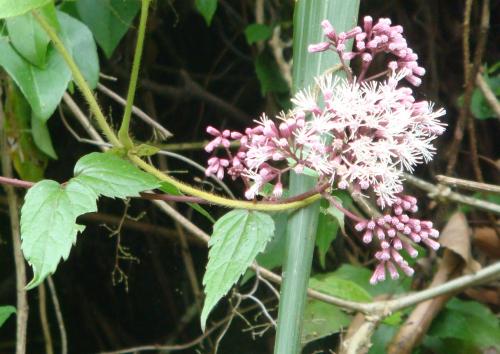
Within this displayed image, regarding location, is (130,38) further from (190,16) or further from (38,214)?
(38,214)

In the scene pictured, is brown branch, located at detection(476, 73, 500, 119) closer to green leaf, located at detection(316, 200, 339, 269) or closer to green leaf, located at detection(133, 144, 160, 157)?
green leaf, located at detection(316, 200, 339, 269)

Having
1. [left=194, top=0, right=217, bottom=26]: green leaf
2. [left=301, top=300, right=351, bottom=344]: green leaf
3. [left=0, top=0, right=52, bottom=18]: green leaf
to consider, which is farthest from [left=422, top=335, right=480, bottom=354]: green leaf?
[left=0, top=0, right=52, bottom=18]: green leaf

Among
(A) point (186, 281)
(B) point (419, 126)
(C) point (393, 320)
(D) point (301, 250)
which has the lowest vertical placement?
(A) point (186, 281)

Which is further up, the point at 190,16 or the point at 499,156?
the point at 190,16

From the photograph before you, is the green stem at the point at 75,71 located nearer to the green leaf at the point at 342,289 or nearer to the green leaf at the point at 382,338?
the green leaf at the point at 342,289

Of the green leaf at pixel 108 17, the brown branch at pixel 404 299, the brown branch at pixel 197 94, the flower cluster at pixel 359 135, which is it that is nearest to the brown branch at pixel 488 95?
the brown branch at pixel 404 299

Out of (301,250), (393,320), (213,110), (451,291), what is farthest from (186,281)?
(301,250)
